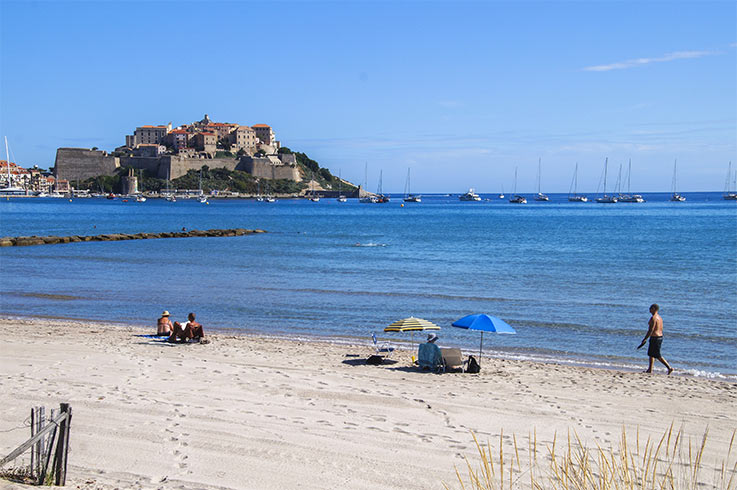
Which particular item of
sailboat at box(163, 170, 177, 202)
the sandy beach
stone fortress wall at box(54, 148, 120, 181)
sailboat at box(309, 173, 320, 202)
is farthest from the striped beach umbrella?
sailboat at box(309, 173, 320, 202)

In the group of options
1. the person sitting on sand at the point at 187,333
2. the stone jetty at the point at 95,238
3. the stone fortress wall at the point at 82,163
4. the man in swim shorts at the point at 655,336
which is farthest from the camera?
the stone fortress wall at the point at 82,163

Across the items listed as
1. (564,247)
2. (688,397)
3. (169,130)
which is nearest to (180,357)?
(688,397)

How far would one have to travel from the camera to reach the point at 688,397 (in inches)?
416

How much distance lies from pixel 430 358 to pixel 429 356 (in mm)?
39

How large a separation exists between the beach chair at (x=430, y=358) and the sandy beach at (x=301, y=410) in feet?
1.00

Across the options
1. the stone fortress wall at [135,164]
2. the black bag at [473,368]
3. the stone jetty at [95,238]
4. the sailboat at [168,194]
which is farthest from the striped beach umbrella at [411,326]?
the stone fortress wall at [135,164]

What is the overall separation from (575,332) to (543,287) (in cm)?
862

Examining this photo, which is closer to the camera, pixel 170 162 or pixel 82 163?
pixel 170 162

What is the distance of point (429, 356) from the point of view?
1191 centimetres

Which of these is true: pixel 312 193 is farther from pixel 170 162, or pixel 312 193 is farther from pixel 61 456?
pixel 61 456

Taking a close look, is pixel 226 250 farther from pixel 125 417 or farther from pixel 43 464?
pixel 43 464

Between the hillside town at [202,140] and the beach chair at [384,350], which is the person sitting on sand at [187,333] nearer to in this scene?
the beach chair at [384,350]

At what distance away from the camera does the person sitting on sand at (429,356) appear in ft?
38.9

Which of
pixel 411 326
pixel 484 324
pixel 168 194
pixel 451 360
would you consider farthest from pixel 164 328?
pixel 168 194
